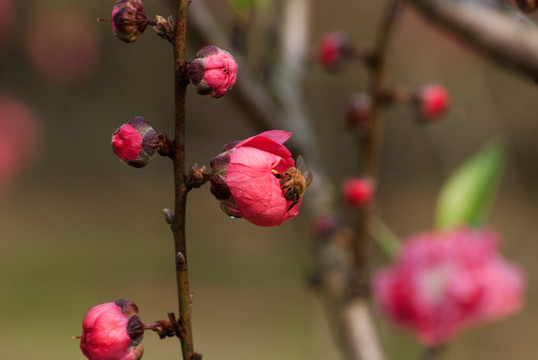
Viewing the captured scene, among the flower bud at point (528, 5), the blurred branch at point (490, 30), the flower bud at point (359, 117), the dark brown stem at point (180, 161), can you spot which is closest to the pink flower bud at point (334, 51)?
the flower bud at point (359, 117)

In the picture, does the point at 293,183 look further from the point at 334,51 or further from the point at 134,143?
the point at 334,51

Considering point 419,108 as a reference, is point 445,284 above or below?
below

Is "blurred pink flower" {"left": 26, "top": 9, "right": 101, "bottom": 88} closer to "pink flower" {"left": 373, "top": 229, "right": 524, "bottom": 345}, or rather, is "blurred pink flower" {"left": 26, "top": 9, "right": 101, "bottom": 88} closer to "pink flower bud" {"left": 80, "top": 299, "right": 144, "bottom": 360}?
"pink flower" {"left": 373, "top": 229, "right": 524, "bottom": 345}

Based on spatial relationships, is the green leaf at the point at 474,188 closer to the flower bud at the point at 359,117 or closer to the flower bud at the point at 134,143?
the flower bud at the point at 359,117

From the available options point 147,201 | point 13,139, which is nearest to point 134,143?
point 13,139

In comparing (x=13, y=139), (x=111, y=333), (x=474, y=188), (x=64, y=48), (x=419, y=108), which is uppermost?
(x=64, y=48)

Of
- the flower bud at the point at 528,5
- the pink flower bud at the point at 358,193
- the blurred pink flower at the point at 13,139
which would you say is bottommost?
the flower bud at the point at 528,5

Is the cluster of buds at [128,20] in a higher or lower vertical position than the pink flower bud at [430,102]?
lower
